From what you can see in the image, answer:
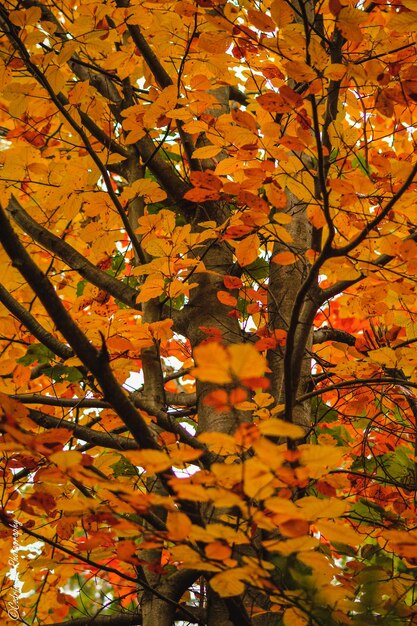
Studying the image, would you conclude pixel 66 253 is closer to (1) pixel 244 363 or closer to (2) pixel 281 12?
(2) pixel 281 12

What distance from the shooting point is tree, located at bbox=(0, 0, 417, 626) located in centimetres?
157

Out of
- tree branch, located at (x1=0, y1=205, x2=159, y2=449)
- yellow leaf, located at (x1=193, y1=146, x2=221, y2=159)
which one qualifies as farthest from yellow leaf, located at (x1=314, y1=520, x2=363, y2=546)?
yellow leaf, located at (x1=193, y1=146, x2=221, y2=159)

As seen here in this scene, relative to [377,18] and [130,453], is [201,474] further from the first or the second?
[377,18]

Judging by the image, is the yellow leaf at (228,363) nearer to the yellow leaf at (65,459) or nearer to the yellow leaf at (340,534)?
the yellow leaf at (65,459)

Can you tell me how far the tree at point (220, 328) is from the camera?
1567 mm

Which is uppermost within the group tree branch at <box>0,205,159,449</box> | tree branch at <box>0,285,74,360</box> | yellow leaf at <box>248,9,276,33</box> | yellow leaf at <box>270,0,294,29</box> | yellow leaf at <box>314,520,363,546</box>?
yellow leaf at <box>248,9,276,33</box>

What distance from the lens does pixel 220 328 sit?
3041mm

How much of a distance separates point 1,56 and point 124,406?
1.78 metres

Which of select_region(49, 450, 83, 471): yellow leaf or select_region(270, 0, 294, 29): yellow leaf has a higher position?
select_region(270, 0, 294, 29): yellow leaf

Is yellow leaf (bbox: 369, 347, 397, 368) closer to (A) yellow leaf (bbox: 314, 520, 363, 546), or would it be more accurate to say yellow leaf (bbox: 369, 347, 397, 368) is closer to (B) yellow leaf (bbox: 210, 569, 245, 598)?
(A) yellow leaf (bbox: 314, 520, 363, 546)

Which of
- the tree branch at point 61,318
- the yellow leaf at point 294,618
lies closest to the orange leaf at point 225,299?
the tree branch at point 61,318

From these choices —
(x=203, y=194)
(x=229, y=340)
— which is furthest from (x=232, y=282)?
(x=203, y=194)

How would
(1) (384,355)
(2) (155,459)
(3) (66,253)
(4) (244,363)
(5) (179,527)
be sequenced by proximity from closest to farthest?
(4) (244,363), (2) (155,459), (5) (179,527), (1) (384,355), (3) (66,253)

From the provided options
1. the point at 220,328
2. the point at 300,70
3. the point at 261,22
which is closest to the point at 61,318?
the point at 300,70
